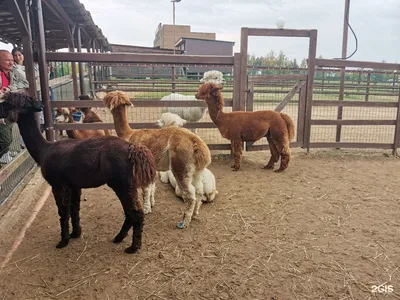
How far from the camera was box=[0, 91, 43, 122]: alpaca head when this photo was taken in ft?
9.44

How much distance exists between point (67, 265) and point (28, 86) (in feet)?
10.2

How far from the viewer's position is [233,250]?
2.99 m

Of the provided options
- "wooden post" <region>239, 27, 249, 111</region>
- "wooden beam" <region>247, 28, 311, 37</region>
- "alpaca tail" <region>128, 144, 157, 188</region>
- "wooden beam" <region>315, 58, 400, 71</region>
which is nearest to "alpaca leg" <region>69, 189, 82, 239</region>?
"alpaca tail" <region>128, 144, 157, 188</region>

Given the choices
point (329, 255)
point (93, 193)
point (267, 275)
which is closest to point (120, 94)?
point (93, 193)

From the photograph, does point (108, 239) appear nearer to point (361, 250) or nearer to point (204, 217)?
point (204, 217)

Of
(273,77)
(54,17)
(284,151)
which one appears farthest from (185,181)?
(54,17)

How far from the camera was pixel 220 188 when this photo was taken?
468 centimetres

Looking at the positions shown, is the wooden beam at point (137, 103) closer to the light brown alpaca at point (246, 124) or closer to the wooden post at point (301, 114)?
the light brown alpaca at point (246, 124)

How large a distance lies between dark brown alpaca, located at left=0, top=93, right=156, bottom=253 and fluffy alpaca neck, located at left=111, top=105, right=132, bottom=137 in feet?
2.69

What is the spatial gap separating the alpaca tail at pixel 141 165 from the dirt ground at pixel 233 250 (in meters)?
0.70

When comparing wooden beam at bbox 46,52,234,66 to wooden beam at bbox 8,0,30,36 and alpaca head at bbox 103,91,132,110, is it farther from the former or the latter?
alpaca head at bbox 103,91,132,110

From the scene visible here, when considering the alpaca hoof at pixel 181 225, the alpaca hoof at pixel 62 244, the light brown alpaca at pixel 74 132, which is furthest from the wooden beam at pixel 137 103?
the alpaca hoof at pixel 62 244

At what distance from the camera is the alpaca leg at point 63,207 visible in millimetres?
2928

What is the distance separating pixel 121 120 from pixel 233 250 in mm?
1948
